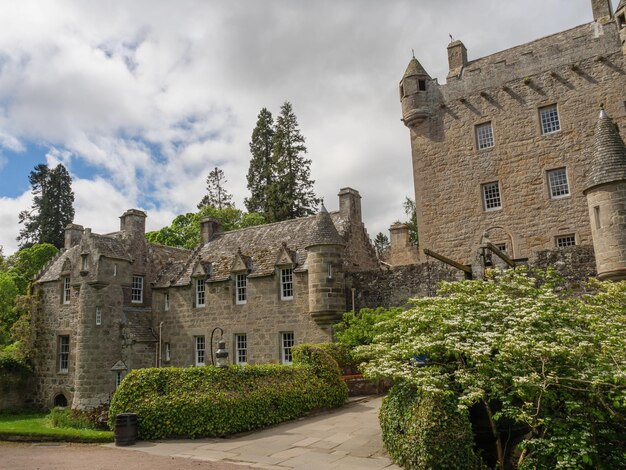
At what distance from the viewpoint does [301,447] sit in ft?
37.7

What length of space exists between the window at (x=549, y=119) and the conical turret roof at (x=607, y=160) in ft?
20.6

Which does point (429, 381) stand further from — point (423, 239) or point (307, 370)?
point (423, 239)

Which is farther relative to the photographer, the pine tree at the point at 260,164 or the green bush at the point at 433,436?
the pine tree at the point at 260,164

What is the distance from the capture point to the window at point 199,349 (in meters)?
27.0

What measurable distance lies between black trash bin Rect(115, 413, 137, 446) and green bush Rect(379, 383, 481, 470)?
6744 millimetres

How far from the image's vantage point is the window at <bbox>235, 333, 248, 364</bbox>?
997 inches

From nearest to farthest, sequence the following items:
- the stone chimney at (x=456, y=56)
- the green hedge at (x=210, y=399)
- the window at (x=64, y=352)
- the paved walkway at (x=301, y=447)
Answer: the paved walkway at (x=301, y=447) → the green hedge at (x=210, y=399) → the stone chimney at (x=456, y=56) → the window at (x=64, y=352)

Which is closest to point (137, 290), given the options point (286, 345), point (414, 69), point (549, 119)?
point (286, 345)

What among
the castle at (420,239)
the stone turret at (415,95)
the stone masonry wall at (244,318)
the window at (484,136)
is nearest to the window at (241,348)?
the castle at (420,239)

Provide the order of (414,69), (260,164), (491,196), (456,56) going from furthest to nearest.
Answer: (260,164), (456,56), (414,69), (491,196)

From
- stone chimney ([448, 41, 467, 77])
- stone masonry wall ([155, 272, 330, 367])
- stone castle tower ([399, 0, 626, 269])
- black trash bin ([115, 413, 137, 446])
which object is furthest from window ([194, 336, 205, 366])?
stone chimney ([448, 41, 467, 77])

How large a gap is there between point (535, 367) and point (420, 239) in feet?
58.7

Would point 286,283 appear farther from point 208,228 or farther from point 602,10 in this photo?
point 602,10

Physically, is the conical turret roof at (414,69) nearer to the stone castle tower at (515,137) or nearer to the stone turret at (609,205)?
the stone castle tower at (515,137)
